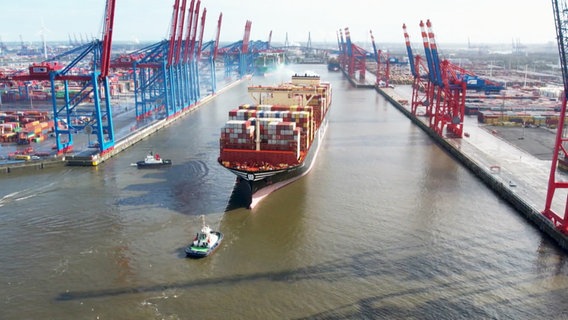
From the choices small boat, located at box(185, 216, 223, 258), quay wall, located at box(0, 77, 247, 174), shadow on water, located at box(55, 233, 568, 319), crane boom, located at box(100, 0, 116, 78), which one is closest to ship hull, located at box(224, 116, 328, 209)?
small boat, located at box(185, 216, 223, 258)

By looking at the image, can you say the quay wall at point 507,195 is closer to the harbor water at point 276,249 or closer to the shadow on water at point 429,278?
the harbor water at point 276,249

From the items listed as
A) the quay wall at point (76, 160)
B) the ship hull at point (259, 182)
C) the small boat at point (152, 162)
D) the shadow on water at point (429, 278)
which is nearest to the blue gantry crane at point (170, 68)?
the quay wall at point (76, 160)

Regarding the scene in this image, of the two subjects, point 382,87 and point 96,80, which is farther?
point 382,87

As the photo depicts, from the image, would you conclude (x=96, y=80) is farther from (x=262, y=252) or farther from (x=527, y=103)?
(x=527, y=103)

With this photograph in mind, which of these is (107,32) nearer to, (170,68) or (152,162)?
(152,162)

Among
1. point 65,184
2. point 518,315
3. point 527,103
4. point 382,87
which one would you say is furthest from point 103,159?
point 382,87

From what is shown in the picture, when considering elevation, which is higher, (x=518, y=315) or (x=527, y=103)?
(x=527, y=103)
